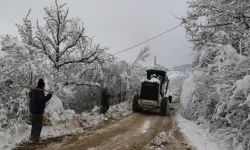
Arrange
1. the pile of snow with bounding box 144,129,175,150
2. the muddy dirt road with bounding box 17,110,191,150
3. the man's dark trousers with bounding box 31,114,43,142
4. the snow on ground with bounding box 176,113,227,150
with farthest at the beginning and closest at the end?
the snow on ground with bounding box 176,113,227,150 → the pile of snow with bounding box 144,129,175,150 → the man's dark trousers with bounding box 31,114,43,142 → the muddy dirt road with bounding box 17,110,191,150

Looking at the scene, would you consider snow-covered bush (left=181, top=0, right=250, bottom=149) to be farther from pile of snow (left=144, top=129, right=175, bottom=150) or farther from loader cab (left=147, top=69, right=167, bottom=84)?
loader cab (left=147, top=69, right=167, bottom=84)

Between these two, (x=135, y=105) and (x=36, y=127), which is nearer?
(x=36, y=127)

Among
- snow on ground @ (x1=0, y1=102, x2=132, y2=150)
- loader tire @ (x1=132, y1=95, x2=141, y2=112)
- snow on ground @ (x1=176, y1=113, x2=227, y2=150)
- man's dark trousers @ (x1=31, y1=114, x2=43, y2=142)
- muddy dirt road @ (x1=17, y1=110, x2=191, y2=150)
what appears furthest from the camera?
loader tire @ (x1=132, y1=95, x2=141, y2=112)

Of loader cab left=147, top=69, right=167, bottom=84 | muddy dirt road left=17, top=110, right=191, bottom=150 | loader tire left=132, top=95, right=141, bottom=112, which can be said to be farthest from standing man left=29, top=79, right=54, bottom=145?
loader cab left=147, top=69, right=167, bottom=84

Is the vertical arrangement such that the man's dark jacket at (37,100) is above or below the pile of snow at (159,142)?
above

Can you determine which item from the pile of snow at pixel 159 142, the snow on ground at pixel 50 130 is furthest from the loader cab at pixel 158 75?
the pile of snow at pixel 159 142

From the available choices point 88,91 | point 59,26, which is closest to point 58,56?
point 59,26

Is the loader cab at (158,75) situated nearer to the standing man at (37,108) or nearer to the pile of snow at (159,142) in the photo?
the pile of snow at (159,142)

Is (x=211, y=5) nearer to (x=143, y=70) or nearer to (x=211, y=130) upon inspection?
(x=211, y=130)

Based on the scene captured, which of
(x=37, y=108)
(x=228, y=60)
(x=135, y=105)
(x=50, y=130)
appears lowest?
(x=50, y=130)

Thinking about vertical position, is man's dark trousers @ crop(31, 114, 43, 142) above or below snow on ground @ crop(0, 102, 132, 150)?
above

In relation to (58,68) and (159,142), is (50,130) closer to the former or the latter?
(159,142)

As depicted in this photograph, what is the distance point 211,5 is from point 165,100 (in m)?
12.6

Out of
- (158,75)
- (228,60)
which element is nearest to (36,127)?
(228,60)
